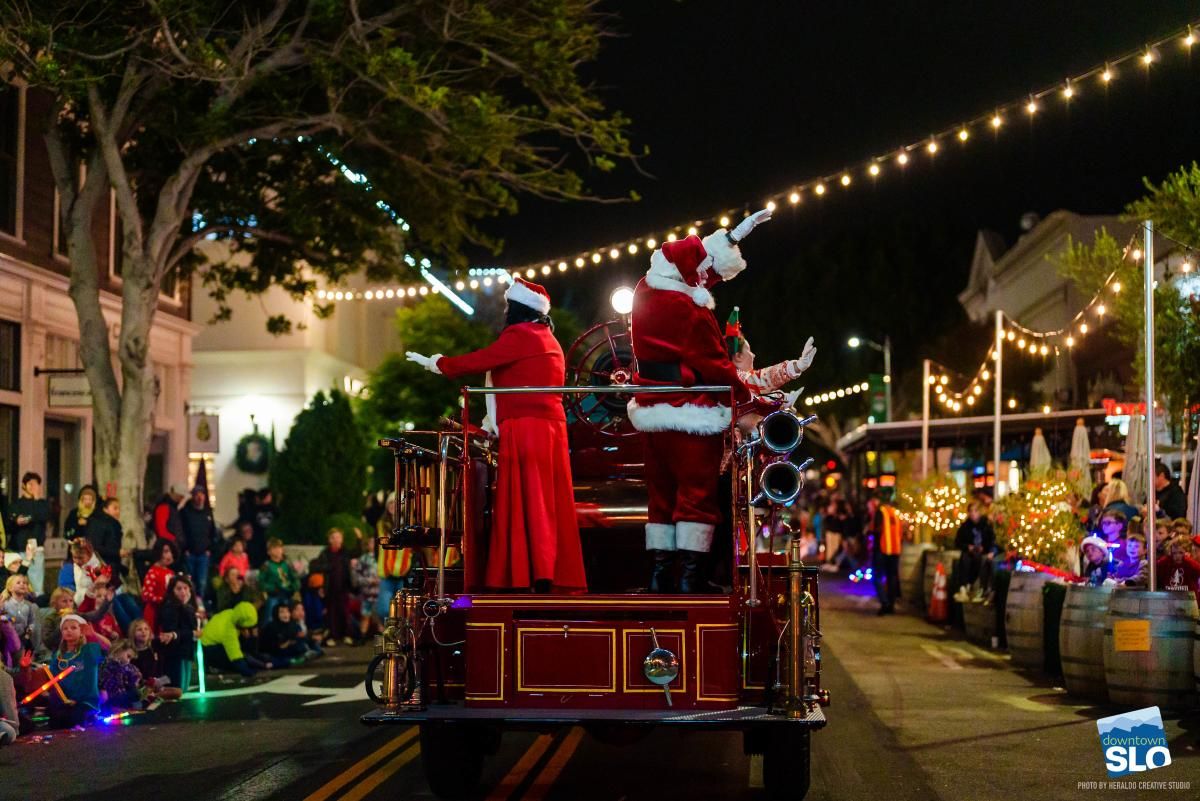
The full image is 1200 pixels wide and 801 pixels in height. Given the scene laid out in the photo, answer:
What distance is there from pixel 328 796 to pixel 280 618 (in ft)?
29.4

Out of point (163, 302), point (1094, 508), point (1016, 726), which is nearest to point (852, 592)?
point (1094, 508)

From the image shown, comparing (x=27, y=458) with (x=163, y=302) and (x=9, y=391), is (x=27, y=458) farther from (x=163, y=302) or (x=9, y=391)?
(x=163, y=302)

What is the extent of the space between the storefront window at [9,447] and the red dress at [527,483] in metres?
14.9

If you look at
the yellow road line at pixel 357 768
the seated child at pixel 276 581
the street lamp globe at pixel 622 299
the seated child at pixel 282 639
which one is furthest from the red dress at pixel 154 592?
the street lamp globe at pixel 622 299

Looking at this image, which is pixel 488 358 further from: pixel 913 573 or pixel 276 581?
Answer: pixel 913 573

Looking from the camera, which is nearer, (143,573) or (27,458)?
(143,573)

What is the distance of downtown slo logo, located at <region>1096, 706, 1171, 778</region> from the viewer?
9.94m

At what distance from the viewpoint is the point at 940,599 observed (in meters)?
21.5

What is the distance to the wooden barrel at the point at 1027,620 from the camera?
15250mm

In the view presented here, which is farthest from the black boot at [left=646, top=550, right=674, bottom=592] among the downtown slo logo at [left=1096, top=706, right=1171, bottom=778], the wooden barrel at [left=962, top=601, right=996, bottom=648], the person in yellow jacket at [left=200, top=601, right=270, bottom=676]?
the wooden barrel at [left=962, top=601, right=996, bottom=648]

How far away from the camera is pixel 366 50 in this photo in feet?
57.5

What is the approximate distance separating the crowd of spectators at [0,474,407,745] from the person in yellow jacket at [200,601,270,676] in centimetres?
2

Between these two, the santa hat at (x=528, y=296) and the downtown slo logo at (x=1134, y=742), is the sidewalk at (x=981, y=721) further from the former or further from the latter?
the santa hat at (x=528, y=296)

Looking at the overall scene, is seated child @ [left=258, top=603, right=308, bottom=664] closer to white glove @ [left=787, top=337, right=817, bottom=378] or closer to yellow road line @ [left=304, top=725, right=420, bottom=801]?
yellow road line @ [left=304, top=725, right=420, bottom=801]
